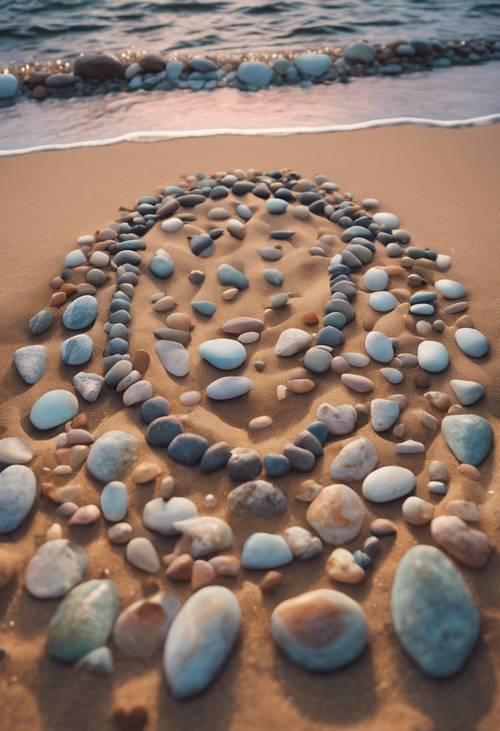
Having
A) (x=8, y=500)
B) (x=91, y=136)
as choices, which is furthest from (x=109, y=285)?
(x=91, y=136)

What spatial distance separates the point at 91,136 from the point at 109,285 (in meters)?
1.72

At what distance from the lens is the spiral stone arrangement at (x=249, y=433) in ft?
3.49

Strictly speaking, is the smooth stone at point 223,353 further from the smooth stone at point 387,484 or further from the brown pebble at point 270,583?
the brown pebble at point 270,583

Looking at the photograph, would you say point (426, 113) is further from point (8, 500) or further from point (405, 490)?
point (8, 500)

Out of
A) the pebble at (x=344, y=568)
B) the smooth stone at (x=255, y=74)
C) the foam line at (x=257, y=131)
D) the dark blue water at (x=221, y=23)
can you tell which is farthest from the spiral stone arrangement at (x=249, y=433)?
the dark blue water at (x=221, y=23)

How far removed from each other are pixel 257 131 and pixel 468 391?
218cm

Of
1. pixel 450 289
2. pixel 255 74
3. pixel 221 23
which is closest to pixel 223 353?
pixel 450 289

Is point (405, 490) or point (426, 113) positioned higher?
point (426, 113)

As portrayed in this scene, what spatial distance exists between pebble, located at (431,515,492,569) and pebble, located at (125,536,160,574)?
583mm

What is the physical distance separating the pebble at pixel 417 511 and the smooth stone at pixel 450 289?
821 millimetres

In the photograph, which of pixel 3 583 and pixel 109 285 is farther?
pixel 109 285

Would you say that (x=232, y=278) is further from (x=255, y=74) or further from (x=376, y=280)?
(x=255, y=74)

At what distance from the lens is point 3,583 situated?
1152 millimetres

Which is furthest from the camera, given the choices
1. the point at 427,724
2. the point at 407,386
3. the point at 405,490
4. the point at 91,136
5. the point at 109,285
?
the point at 91,136
